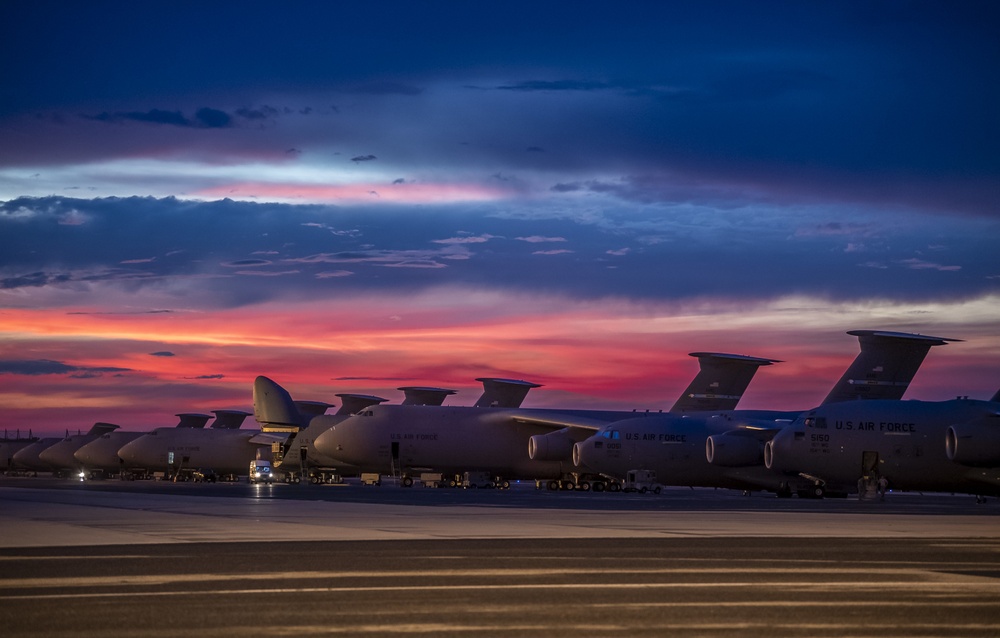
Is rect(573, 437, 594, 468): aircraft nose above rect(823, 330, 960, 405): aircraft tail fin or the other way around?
the other way around

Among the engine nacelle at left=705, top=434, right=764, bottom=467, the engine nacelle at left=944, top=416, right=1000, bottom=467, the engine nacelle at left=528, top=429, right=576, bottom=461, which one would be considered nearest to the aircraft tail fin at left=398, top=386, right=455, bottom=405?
the engine nacelle at left=528, top=429, right=576, bottom=461

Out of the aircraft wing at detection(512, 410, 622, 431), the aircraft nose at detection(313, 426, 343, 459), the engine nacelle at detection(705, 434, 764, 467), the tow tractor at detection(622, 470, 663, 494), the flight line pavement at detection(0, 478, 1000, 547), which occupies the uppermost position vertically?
the aircraft wing at detection(512, 410, 622, 431)

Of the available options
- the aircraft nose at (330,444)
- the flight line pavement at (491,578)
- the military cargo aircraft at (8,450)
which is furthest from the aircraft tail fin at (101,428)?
the flight line pavement at (491,578)

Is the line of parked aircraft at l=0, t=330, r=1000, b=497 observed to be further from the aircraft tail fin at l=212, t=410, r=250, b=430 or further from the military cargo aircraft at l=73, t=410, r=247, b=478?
the aircraft tail fin at l=212, t=410, r=250, b=430

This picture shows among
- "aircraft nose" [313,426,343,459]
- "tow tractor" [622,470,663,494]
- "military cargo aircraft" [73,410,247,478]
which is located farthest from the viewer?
"military cargo aircraft" [73,410,247,478]

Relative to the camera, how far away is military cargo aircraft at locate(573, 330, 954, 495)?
234 ft

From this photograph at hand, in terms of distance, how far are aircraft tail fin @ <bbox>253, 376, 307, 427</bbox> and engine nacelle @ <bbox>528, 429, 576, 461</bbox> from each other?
46.0 m

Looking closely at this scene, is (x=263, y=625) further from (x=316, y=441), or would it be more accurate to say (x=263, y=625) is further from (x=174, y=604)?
(x=316, y=441)

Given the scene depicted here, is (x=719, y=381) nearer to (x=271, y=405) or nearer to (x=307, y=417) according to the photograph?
(x=271, y=405)

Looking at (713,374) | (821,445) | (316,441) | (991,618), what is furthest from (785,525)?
(316,441)

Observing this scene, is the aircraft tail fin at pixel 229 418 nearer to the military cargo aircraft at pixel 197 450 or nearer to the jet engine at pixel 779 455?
the military cargo aircraft at pixel 197 450

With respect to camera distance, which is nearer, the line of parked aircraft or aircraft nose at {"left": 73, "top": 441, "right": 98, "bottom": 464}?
the line of parked aircraft

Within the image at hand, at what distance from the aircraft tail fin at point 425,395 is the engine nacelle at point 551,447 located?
4849 centimetres

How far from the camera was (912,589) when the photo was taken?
16.6 meters
